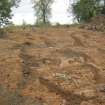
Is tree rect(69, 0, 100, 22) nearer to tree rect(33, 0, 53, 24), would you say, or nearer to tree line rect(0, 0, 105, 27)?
tree line rect(0, 0, 105, 27)

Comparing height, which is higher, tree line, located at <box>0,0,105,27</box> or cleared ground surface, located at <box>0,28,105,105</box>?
tree line, located at <box>0,0,105,27</box>

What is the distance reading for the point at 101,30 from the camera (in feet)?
58.2

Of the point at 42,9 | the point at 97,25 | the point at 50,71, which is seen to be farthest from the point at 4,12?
the point at 42,9

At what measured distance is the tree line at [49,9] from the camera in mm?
14844

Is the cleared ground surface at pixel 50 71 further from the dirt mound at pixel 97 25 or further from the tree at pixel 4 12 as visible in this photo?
the dirt mound at pixel 97 25

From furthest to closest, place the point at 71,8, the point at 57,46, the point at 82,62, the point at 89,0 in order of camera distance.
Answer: the point at 71,8
the point at 89,0
the point at 57,46
the point at 82,62

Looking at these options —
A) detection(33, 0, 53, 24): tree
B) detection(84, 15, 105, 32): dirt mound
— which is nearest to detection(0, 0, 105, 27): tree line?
detection(33, 0, 53, 24): tree

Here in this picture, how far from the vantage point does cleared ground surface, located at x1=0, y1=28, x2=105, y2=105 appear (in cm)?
923

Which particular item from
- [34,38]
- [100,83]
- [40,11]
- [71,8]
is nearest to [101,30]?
[34,38]

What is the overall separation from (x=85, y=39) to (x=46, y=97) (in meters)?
6.34

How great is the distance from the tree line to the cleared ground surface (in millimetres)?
1101

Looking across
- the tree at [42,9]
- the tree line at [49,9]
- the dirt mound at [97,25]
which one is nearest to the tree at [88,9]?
the tree line at [49,9]

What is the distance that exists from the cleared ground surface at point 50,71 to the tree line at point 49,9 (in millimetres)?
1101

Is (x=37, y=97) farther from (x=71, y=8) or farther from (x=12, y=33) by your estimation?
(x=71, y=8)
